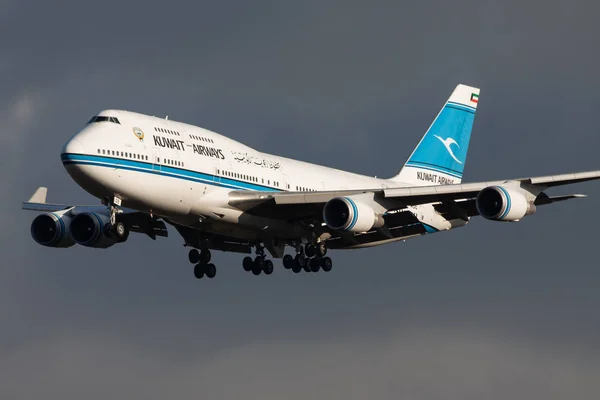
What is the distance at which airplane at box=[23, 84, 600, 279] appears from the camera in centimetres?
5166

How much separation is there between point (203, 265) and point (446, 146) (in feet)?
62.7

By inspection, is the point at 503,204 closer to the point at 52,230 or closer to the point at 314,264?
the point at 314,264

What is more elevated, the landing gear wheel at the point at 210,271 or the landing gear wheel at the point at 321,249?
the landing gear wheel at the point at 321,249

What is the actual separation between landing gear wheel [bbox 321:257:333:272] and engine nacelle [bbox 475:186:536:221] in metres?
8.76

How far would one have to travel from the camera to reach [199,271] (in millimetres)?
62031

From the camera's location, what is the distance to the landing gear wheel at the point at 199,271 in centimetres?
6200

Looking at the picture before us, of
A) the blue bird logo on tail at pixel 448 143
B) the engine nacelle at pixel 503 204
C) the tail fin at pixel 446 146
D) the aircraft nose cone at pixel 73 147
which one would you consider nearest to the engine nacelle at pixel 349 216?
the engine nacelle at pixel 503 204

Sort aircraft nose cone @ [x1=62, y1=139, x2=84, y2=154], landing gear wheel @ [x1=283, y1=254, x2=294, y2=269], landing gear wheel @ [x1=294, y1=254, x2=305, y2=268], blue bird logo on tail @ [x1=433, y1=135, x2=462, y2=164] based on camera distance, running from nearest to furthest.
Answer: aircraft nose cone @ [x1=62, y1=139, x2=84, y2=154], landing gear wheel @ [x1=294, y1=254, x2=305, y2=268], landing gear wheel @ [x1=283, y1=254, x2=294, y2=269], blue bird logo on tail @ [x1=433, y1=135, x2=462, y2=164]

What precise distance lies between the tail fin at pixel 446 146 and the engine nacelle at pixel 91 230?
17.7m

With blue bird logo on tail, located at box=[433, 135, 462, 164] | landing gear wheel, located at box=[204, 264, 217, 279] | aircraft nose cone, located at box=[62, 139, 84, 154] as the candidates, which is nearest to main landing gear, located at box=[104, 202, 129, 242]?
aircraft nose cone, located at box=[62, 139, 84, 154]

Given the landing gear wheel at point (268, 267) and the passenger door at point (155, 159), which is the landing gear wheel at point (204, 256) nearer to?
the landing gear wheel at point (268, 267)

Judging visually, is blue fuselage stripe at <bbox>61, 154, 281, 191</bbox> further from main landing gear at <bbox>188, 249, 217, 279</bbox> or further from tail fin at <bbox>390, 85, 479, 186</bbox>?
tail fin at <bbox>390, 85, 479, 186</bbox>

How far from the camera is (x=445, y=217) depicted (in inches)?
2504

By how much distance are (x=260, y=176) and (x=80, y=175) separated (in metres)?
9.84
